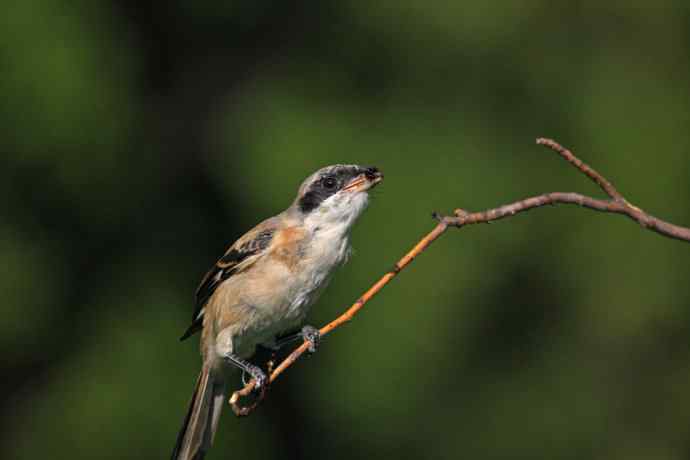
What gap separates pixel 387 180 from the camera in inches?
255

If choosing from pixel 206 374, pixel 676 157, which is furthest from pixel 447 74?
pixel 206 374

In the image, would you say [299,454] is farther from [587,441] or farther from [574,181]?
[574,181]

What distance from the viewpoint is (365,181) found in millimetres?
3260

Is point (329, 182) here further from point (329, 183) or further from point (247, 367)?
point (247, 367)

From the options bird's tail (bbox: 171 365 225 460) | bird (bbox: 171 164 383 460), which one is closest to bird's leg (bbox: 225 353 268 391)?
bird (bbox: 171 164 383 460)

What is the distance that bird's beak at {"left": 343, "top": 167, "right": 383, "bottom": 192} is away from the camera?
3.22 m

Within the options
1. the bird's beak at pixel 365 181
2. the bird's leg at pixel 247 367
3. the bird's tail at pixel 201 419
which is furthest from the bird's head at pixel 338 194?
the bird's tail at pixel 201 419

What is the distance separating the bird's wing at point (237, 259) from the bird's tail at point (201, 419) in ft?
0.80

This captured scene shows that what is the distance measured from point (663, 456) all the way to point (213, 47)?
16.4 ft

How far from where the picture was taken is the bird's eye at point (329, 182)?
3.35 metres

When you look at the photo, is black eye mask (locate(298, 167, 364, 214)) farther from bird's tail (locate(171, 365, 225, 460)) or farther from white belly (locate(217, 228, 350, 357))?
bird's tail (locate(171, 365, 225, 460))

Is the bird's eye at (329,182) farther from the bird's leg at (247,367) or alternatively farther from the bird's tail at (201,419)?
the bird's tail at (201,419)

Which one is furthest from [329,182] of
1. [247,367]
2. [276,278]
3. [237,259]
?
[247,367]

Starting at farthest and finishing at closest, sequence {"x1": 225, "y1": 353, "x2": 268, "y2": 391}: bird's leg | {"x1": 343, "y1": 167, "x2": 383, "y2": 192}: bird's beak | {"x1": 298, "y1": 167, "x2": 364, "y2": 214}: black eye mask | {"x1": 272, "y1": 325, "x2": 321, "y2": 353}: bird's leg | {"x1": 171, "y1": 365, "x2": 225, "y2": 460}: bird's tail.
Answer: {"x1": 171, "y1": 365, "x2": 225, "y2": 460}: bird's tail
{"x1": 272, "y1": 325, "x2": 321, "y2": 353}: bird's leg
{"x1": 225, "y1": 353, "x2": 268, "y2": 391}: bird's leg
{"x1": 298, "y1": 167, "x2": 364, "y2": 214}: black eye mask
{"x1": 343, "y1": 167, "x2": 383, "y2": 192}: bird's beak
